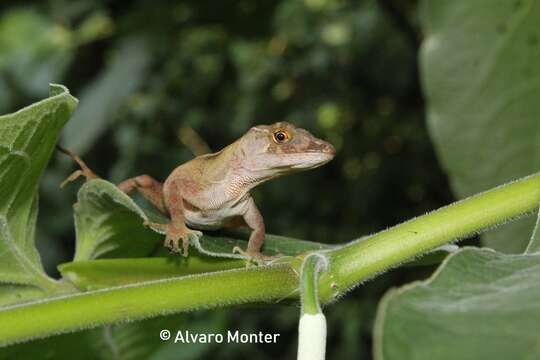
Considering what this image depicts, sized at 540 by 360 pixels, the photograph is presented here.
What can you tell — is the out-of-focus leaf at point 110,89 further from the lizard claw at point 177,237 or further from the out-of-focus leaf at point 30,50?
the lizard claw at point 177,237

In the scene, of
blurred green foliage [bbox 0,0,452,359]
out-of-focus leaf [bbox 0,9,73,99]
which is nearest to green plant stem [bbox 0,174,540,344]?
blurred green foliage [bbox 0,0,452,359]

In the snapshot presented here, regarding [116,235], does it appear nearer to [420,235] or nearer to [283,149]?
[283,149]

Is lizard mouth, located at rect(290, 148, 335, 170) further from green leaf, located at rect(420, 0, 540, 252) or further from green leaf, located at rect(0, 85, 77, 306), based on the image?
green leaf, located at rect(0, 85, 77, 306)

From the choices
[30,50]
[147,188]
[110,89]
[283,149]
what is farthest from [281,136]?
[30,50]

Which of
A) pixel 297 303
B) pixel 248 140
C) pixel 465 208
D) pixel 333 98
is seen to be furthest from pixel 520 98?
pixel 333 98

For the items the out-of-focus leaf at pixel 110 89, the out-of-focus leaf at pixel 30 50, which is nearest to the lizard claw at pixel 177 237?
the out-of-focus leaf at pixel 110 89
